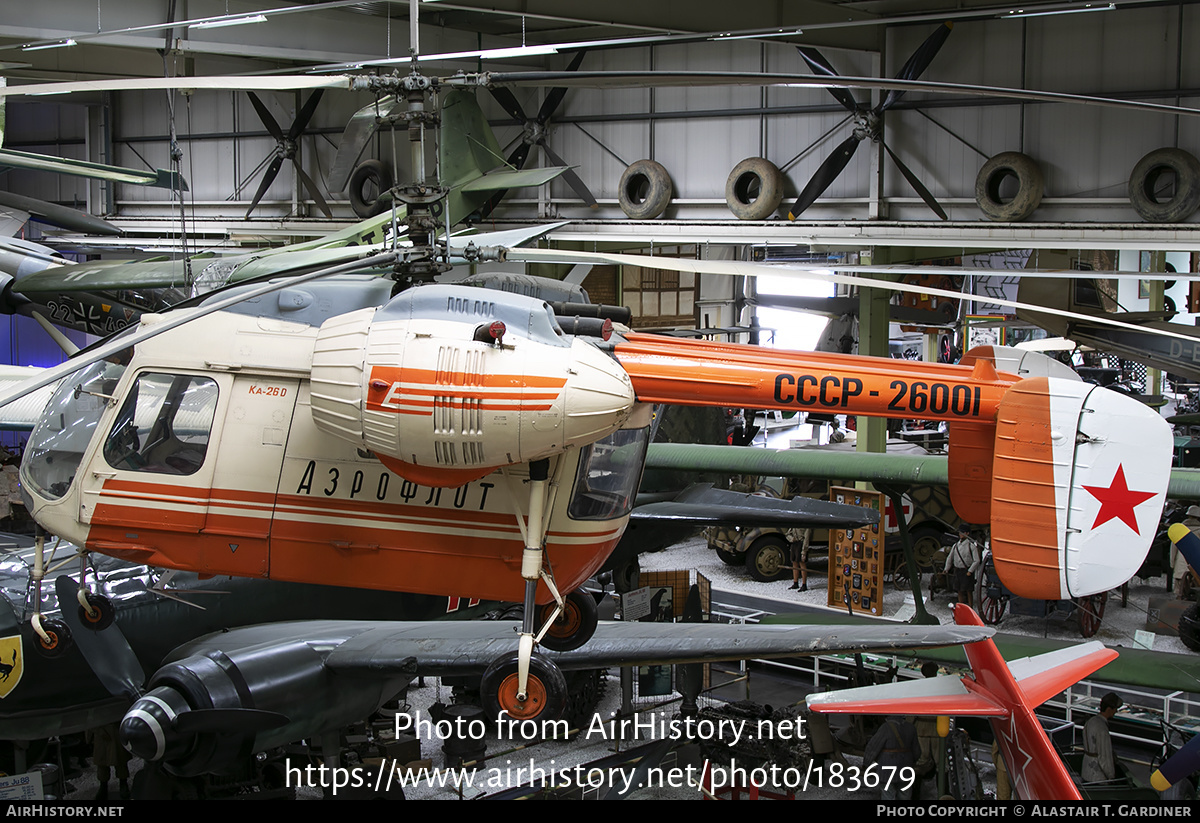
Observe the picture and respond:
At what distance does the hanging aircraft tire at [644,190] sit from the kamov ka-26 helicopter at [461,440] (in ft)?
33.0

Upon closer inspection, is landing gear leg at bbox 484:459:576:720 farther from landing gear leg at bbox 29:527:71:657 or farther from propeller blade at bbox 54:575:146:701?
propeller blade at bbox 54:575:146:701

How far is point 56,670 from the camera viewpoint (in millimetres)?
7711

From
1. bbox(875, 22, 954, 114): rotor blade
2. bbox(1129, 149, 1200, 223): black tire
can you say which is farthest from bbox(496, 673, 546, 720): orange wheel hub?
bbox(875, 22, 954, 114): rotor blade

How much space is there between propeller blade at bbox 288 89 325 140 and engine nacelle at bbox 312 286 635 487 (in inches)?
621

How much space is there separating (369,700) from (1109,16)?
11301mm

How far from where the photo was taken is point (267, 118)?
19266mm

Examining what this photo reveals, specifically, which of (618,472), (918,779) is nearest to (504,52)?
(618,472)

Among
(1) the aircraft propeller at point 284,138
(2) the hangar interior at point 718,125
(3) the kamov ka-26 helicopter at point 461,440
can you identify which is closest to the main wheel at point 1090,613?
(2) the hangar interior at point 718,125

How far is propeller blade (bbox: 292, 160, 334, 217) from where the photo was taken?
725 inches

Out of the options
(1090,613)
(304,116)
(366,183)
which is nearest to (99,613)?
(1090,613)

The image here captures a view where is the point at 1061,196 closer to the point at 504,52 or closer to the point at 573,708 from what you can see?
the point at 573,708

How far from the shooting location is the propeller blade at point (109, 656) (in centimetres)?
726

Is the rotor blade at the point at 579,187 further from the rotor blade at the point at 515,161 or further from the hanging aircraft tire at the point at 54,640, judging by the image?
the hanging aircraft tire at the point at 54,640

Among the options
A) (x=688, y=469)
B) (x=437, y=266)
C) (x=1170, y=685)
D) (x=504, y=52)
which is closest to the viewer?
(x=504, y=52)
